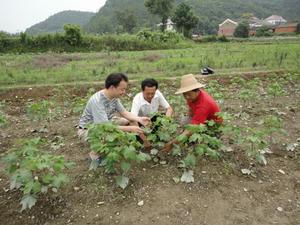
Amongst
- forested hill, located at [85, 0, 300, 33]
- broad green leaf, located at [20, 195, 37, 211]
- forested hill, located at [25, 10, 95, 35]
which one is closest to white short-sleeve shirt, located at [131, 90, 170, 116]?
broad green leaf, located at [20, 195, 37, 211]

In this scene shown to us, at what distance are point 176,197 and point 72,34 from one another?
20592 millimetres

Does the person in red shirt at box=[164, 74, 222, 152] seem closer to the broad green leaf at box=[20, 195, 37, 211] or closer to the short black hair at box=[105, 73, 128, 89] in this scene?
the short black hair at box=[105, 73, 128, 89]

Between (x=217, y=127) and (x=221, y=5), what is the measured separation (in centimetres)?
9324

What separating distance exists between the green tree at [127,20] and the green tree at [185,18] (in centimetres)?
2273

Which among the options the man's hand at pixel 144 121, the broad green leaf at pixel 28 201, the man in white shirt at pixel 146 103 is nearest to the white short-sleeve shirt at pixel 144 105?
the man in white shirt at pixel 146 103

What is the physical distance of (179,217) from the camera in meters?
3.11

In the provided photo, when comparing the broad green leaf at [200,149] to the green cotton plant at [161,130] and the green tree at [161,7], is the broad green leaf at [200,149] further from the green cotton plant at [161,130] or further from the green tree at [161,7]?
the green tree at [161,7]

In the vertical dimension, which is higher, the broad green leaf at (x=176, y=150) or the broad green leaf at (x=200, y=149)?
the broad green leaf at (x=200, y=149)

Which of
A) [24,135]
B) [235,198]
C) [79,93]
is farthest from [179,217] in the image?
[79,93]

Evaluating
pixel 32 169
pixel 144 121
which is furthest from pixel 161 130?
pixel 32 169

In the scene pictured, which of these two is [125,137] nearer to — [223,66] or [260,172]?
[260,172]

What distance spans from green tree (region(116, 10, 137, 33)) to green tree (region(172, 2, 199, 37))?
22.7 meters

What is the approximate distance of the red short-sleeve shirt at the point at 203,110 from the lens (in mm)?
3830

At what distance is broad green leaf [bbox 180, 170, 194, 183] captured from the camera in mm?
3598
